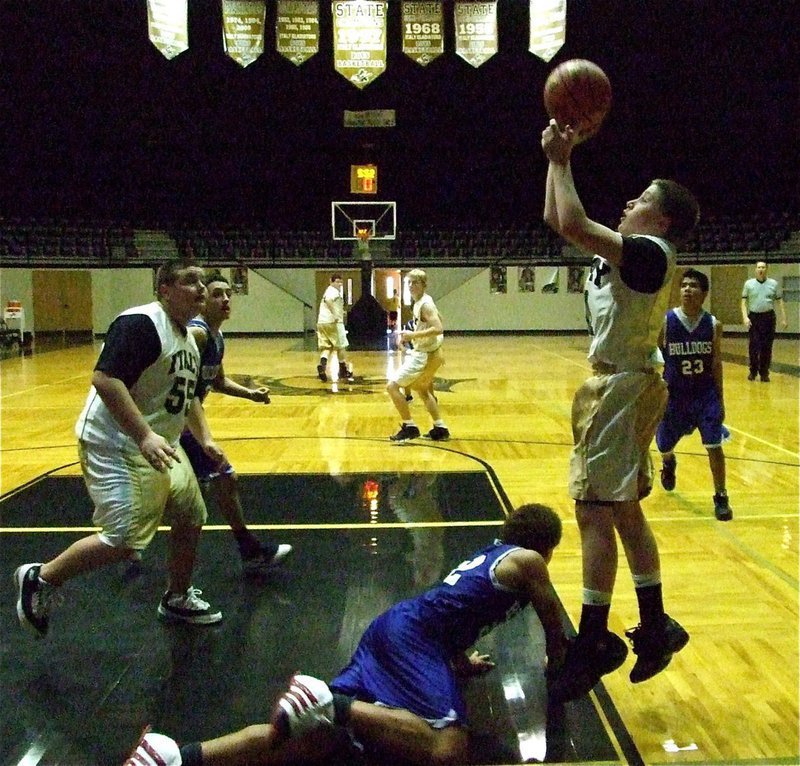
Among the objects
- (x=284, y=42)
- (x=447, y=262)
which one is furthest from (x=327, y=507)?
(x=447, y=262)

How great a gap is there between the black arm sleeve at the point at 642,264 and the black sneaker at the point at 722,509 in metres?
3.04

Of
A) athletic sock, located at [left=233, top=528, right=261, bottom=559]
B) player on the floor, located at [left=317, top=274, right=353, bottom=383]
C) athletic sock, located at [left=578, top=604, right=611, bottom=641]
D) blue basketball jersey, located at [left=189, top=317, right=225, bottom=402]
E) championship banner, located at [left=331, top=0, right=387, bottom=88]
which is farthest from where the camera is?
championship banner, located at [left=331, top=0, right=387, bottom=88]

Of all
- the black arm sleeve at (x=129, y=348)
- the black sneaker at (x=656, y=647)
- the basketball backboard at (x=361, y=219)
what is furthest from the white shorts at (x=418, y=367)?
the basketball backboard at (x=361, y=219)

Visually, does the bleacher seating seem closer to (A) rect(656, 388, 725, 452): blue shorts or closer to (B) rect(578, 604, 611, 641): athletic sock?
(A) rect(656, 388, 725, 452): blue shorts

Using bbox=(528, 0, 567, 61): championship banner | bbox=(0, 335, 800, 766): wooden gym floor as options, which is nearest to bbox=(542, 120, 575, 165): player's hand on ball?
bbox=(0, 335, 800, 766): wooden gym floor

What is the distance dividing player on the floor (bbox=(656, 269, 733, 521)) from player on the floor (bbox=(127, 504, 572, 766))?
285cm

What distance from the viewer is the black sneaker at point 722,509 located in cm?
515

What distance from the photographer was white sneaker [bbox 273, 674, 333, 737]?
7.67 feet

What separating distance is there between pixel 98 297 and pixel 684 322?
72.7 ft

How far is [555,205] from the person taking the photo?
2.52 m

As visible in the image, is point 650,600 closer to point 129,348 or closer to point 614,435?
point 614,435

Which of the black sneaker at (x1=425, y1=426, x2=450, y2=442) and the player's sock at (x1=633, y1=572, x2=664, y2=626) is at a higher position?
the player's sock at (x1=633, y1=572, x2=664, y2=626)

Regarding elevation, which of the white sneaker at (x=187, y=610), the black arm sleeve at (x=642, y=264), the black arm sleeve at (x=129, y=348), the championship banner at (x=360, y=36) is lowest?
the white sneaker at (x=187, y=610)

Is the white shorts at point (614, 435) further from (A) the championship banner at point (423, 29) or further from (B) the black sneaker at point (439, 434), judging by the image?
(A) the championship banner at point (423, 29)
